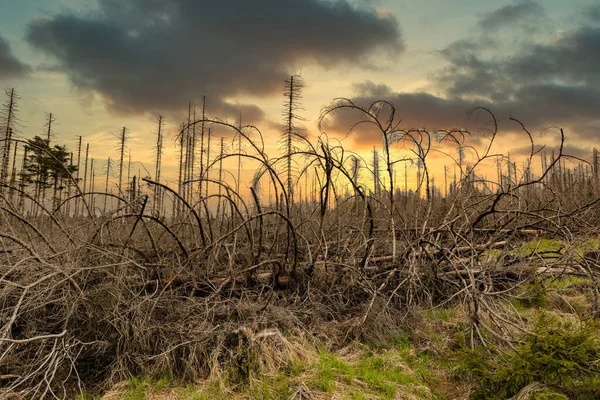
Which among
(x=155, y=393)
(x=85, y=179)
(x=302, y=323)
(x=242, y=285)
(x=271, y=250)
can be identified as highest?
(x=85, y=179)

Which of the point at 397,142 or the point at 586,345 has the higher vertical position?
the point at 397,142

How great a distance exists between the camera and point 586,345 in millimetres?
2809

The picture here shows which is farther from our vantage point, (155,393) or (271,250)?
(271,250)

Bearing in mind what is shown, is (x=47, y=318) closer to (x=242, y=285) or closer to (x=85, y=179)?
(x=242, y=285)

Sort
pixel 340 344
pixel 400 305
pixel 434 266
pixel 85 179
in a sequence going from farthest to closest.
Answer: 1. pixel 85 179
2. pixel 434 266
3. pixel 400 305
4. pixel 340 344

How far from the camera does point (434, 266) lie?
574 centimetres

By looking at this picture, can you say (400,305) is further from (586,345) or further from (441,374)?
(586,345)

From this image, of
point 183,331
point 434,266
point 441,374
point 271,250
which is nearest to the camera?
point 441,374

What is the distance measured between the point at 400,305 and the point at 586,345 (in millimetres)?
2549

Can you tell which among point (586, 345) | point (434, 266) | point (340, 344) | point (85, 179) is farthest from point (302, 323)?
point (85, 179)

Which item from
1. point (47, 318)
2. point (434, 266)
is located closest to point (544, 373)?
point (434, 266)

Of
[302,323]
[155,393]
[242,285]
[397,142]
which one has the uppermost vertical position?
[397,142]

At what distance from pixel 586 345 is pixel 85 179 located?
4405 centimetres

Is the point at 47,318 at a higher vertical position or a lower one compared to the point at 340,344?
higher
